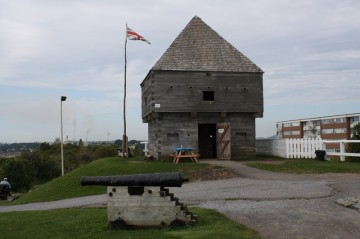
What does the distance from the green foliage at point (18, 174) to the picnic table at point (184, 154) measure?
4638 centimetres

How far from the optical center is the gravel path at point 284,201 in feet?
28.4

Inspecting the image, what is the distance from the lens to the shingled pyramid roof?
1073 inches

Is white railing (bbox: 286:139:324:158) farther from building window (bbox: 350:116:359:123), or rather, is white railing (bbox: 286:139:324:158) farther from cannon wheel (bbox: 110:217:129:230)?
building window (bbox: 350:116:359:123)

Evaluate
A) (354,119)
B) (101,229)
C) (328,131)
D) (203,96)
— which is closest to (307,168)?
(203,96)

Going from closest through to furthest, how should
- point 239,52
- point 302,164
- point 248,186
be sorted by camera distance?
point 248,186
point 302,164
point 239,52

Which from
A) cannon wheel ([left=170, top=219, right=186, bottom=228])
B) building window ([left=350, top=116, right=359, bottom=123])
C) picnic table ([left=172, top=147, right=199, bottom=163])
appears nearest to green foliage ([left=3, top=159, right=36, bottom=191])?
picnic table ([left=172, top=147, right=199, bottom=163])

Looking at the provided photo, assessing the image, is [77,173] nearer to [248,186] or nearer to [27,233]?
[248,186]

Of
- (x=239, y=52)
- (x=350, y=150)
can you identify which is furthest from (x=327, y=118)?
(x=239, y=52)

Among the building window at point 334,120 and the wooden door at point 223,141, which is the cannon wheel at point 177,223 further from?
the building window at point 334,120

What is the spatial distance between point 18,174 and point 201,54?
48820 millimetres

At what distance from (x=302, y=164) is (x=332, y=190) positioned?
8.79 metres

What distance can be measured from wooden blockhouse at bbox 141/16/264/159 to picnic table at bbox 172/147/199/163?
1.87 meters

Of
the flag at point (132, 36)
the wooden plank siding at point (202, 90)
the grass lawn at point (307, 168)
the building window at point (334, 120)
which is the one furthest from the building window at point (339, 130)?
the grass lawn at point (307, 168)

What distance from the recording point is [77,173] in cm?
2450
